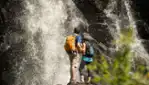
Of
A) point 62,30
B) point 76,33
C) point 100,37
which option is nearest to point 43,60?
point 62,30

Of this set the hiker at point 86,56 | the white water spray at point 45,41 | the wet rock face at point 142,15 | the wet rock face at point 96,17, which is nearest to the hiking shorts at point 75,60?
the hiker at point 86,56

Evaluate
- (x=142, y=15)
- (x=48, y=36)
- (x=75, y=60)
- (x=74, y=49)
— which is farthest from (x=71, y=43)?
(x=142, y=15)

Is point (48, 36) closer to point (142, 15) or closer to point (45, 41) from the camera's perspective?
point (45, 41)

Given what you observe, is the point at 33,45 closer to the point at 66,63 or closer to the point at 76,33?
the point at 66,63

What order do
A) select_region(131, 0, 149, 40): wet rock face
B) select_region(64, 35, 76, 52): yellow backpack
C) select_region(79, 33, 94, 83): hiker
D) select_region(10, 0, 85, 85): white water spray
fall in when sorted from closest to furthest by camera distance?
select_region(64, 35, 76, 52): yellow backpack, select_region(79, 33, 94, 83): hiker, select_region(10, 0, 85, 85): white water spray, select_region(131, 0, 149, 40): wet rock face

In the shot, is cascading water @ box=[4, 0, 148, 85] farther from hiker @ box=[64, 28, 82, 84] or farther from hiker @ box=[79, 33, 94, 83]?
hiker @ box=[64, 28, 82, 84]

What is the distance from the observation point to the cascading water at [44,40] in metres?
15.4

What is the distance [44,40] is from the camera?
1648 cm

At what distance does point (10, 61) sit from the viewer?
54.0 ft

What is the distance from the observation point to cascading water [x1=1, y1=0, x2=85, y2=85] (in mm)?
15414

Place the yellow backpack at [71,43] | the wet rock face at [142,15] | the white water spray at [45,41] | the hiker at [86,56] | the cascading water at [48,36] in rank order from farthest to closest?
1. the wet rock face at [142,15]
2. the cascading water at [48,36]
3. the white water spray at [45,41]
4. the hiker at [86,56]
5. the yellow backpack at [71,43]

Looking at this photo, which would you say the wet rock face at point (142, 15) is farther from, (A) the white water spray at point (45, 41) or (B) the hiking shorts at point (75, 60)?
(B) the hiking shorts at point (75, 60)

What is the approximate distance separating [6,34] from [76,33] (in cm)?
904

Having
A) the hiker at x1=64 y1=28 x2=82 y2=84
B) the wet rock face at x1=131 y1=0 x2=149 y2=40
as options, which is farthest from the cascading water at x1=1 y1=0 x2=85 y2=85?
the hiker at x1=64 y1=28 x2=82 y2=84
